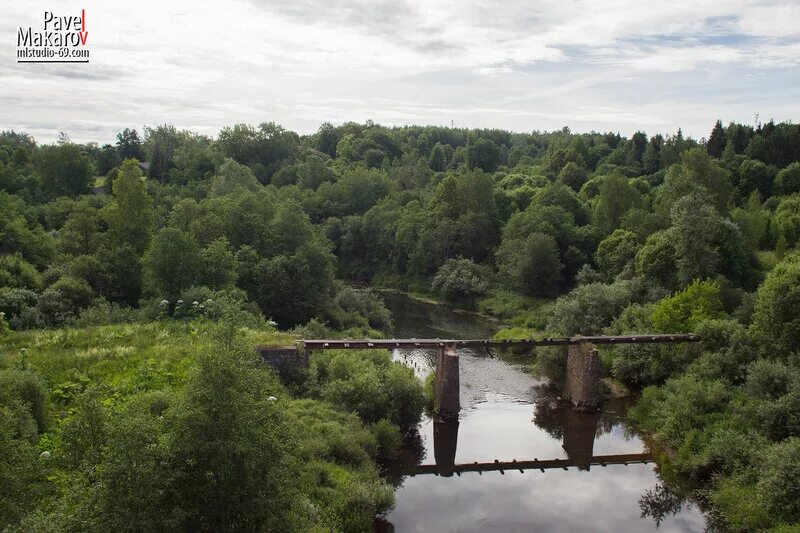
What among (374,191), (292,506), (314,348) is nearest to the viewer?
(292,506)

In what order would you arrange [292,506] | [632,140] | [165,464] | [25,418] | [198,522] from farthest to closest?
[632,140], [25,418], [292,506], [198,522], [165,464]

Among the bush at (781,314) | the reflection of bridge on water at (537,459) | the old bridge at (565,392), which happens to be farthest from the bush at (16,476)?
the bush at (781,314)

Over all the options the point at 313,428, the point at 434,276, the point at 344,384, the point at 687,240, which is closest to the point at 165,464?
the point at 313,428

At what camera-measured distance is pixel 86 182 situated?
234 ft

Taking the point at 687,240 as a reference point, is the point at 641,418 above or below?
below

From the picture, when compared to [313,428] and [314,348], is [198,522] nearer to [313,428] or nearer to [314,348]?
[313,428]

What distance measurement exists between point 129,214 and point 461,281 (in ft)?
105

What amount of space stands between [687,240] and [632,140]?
64801 mm

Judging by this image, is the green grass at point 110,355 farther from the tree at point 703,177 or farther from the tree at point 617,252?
the tree at point 703,177

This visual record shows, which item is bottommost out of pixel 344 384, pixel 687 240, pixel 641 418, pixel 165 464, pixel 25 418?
pixel 641 418

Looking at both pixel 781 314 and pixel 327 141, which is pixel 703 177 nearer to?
pixel 781 314

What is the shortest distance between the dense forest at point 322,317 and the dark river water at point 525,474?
165 centimetres

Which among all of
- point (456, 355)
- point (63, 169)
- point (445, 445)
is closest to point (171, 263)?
point (456, 355)

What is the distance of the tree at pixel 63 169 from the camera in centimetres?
6888
